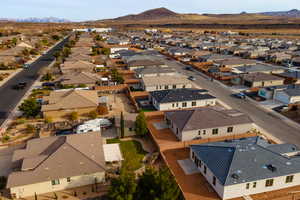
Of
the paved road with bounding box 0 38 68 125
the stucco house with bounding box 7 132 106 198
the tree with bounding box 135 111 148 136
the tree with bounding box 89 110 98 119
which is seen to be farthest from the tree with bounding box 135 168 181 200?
the paved road with bounding box 0 38 68 125

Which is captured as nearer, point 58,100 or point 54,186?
point 54,186

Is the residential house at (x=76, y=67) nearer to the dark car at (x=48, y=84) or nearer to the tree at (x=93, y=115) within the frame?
the dark car at (x=48, y=84)

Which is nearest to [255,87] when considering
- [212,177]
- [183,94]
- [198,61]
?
[183,94]

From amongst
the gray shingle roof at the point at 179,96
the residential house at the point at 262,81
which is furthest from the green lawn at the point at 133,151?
the residential house at the point at 262,81

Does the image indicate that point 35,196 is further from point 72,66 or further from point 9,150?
point 72,66

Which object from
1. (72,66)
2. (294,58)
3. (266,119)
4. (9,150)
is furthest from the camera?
(294,58)

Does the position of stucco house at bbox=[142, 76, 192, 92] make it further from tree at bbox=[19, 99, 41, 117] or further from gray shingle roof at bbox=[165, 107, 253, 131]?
tree at bbox=[19, 99, 41, 117]

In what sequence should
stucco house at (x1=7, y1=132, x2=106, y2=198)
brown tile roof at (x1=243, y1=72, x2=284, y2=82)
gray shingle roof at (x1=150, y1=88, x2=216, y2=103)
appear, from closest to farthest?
stucco house at (x1=7, y1=132, x2=106, y2=198) < gray shingle roof at (x1=150, y1=88, x2=216, y2=103) < brown tile roof at (x1=243, y1=72, x2=284, y2=82)
